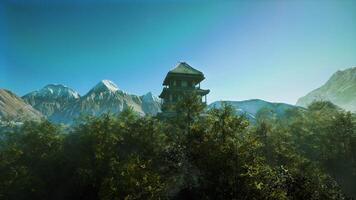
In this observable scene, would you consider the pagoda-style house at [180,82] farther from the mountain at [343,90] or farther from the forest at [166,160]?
the mountain at [343,90]

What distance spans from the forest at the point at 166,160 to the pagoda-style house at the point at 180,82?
44.8 ft

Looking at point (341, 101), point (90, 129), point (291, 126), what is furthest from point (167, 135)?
point (341, 101)

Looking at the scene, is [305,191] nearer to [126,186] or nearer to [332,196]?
[332,196]

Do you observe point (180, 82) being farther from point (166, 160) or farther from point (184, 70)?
point (166, 160)

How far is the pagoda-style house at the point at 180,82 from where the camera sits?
150 ft

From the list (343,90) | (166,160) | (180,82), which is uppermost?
(343,90)

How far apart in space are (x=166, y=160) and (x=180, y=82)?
2078cm

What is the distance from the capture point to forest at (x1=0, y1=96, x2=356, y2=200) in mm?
19031

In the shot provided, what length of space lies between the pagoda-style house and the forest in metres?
13.7

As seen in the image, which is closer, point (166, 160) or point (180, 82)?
point (166, 160)

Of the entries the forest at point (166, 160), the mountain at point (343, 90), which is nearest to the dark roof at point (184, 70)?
the forest at point (166, 160)

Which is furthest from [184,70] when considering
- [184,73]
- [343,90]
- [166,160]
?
[343,90]

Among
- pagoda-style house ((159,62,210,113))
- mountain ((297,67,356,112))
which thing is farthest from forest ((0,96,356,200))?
mountain ((297,67,356,112))

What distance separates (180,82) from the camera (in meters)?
46.8
